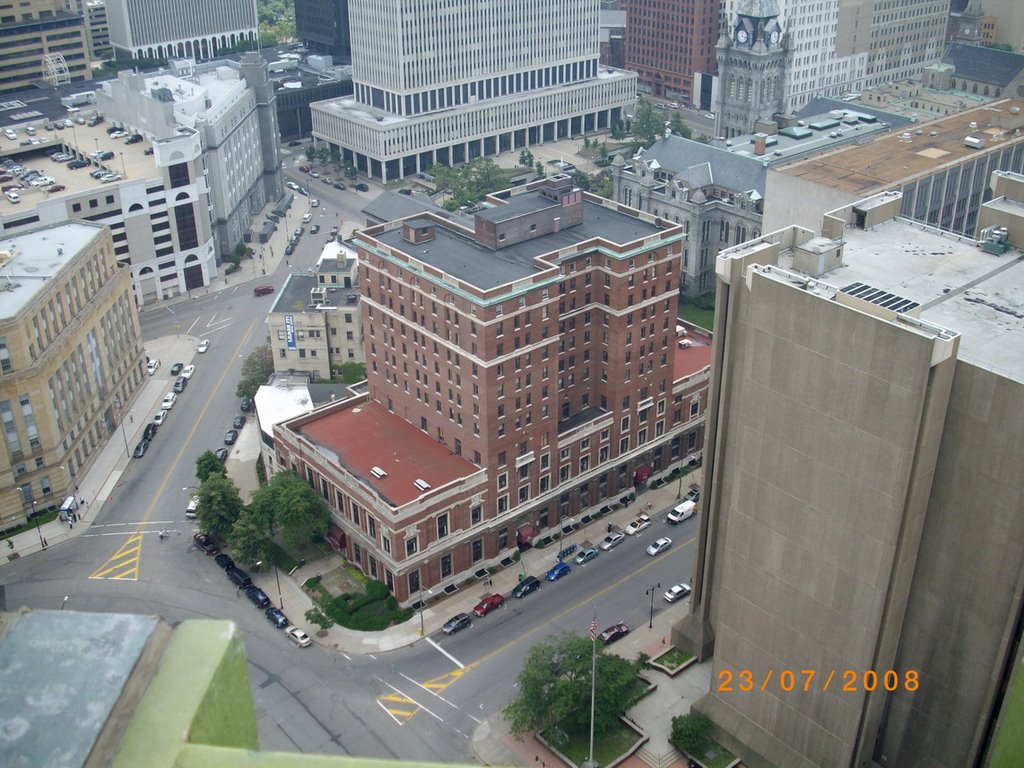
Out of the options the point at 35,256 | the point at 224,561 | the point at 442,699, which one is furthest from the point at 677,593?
the point at 35,256

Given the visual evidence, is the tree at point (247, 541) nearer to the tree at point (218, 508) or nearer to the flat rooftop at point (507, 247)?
the tree at point (218, 508)

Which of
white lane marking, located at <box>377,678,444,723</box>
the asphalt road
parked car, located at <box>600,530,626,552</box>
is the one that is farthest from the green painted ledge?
parked car, located at <box>600,530,626,552</box>

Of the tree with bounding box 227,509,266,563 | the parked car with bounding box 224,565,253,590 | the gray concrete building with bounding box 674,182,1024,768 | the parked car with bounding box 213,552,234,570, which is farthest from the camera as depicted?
the parked car with bounding box 213,552,234,570

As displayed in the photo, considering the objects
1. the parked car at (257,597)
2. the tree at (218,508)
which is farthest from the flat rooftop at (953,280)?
the tree at (218,508)

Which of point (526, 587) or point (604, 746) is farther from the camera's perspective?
point (526, 587)

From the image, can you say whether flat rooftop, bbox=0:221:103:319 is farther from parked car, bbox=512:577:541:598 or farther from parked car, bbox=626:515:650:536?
parked car, bbox=626:515:650:536

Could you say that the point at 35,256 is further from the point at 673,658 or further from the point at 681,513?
the point at 673,658

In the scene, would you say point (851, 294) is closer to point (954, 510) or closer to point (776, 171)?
point (954, 510)
